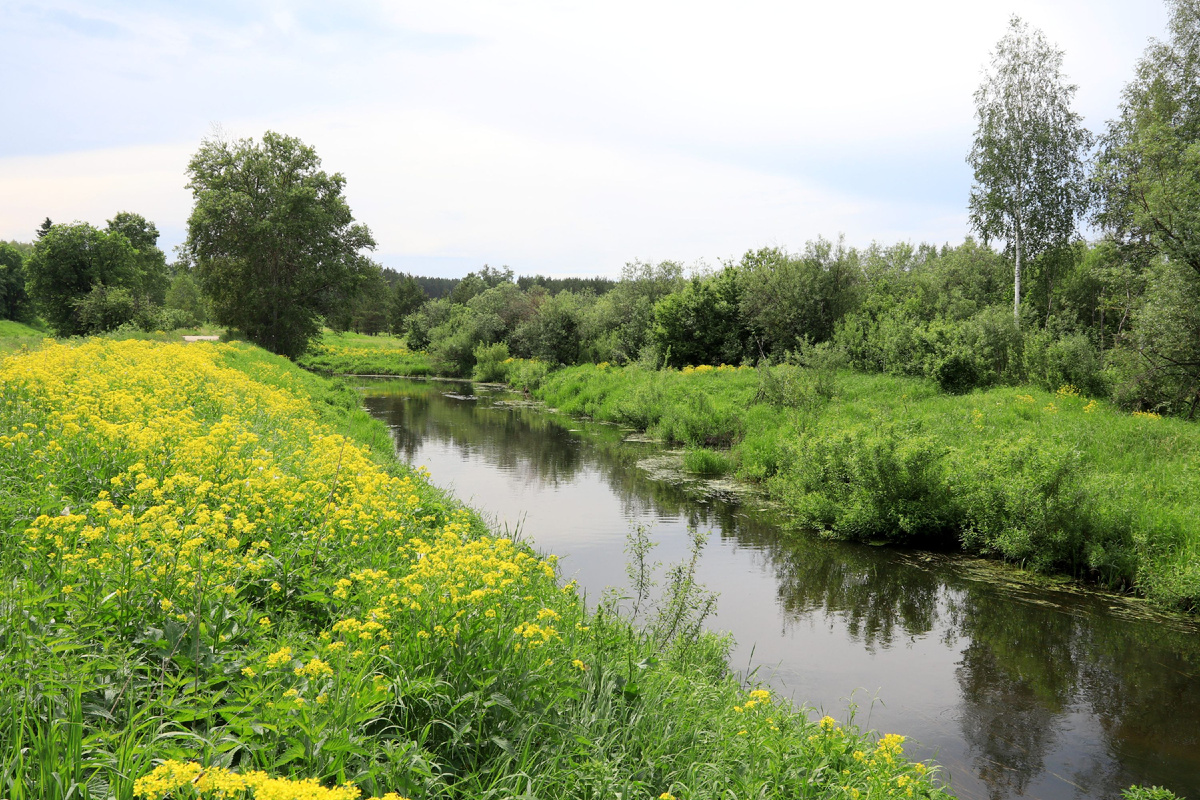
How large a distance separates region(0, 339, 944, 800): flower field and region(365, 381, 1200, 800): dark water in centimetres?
106

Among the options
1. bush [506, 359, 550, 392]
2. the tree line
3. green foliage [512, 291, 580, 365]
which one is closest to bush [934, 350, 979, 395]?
the tree line

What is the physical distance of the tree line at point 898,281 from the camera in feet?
50.4

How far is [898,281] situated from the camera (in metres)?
31.4

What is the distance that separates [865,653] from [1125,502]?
15.9 ft

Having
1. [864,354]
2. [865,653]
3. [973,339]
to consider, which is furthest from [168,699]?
[864,354]

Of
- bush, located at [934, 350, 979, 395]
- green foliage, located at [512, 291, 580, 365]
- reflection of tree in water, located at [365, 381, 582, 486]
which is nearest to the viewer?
reflection of tree in water, located at [365, 381, 582, 486]

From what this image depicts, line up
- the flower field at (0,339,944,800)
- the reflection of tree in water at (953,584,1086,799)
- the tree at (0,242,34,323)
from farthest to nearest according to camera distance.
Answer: the tree at (0,242,34,323) → the reflection of tree in water at (953,584,1086,799) → the flower field at (0,339,944,800)

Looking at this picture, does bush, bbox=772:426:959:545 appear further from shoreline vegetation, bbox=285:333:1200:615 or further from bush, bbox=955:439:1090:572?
bush, bbox=955:439:1090:572

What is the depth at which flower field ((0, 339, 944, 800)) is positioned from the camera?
2.48 metres

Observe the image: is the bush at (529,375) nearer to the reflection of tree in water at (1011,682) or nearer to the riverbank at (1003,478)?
the riverbank at (1003,478)

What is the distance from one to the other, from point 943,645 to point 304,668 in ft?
24.5

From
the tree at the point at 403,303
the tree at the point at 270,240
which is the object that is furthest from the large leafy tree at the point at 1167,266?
the tree at the point at 403,303

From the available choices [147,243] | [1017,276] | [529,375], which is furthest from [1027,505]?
[147,243]

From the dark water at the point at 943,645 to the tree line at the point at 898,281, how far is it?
29.0 feet
